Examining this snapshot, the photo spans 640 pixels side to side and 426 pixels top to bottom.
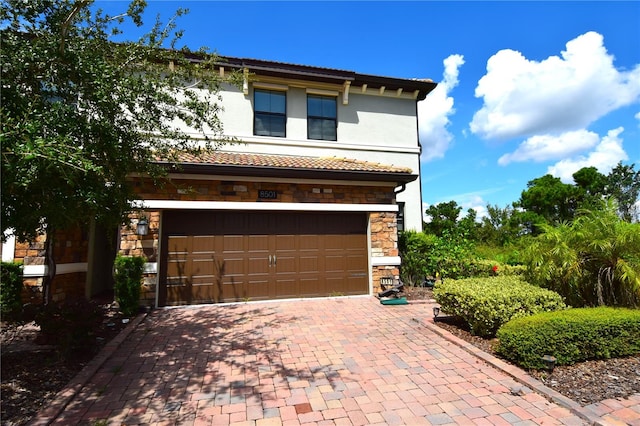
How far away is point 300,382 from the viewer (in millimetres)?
4008

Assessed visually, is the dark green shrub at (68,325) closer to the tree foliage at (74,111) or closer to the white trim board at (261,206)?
the tree foliage at (74,111)

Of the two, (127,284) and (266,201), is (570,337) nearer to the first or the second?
(266,201)

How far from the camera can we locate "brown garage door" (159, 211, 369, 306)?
8.02m

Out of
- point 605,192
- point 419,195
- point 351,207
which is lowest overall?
point 351,207

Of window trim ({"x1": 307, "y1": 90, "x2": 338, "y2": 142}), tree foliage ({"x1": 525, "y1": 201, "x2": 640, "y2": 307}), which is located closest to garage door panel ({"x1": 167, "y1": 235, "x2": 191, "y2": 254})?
window trim ({"x1": 307, "y1": 90, "x2": 338, "y2": 142})

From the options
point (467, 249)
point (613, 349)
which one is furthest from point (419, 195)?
point (613, 349)

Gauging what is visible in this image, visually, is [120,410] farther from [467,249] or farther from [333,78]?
[333,78]

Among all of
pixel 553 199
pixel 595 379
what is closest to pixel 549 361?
pixel 595 379

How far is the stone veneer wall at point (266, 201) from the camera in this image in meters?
7.63

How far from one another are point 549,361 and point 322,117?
34.1 ft

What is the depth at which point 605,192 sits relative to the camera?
3009 centimetres

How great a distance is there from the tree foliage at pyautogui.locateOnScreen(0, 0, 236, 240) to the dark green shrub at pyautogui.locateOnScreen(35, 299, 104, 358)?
1.30m

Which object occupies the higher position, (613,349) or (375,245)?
(375,245)

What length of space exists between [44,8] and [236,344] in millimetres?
5422
